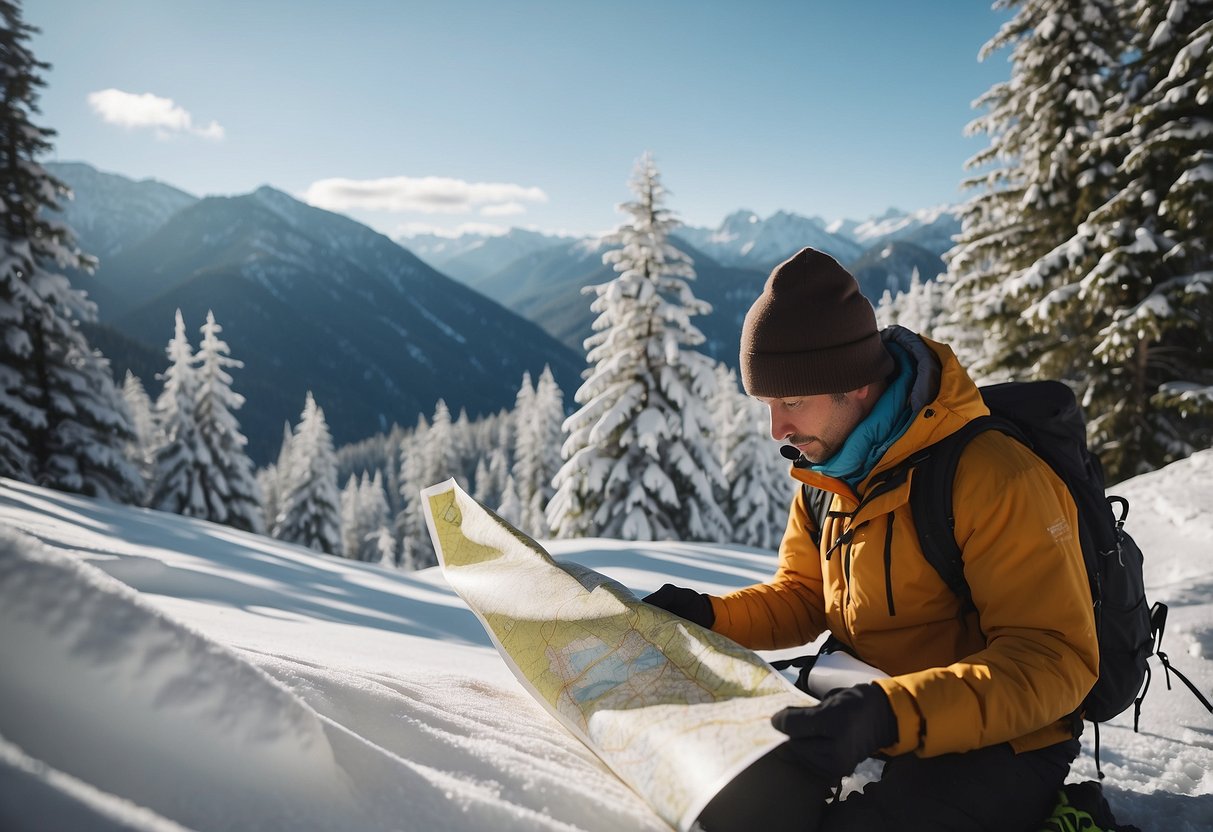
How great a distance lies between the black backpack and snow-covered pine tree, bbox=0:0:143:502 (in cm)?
1670

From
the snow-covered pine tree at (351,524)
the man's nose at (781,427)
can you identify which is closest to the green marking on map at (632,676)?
the man's nose at (781,427)

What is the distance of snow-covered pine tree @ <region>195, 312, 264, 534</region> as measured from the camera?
23.4 meters

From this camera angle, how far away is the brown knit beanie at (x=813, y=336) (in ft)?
7.28

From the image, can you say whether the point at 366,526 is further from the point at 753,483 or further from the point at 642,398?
the point at 642,398

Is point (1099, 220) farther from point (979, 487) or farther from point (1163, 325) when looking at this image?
point (979, 487)

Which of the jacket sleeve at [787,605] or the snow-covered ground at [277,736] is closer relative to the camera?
the snow-covered ground at [277,736]

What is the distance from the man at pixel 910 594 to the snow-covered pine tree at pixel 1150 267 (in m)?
10.4

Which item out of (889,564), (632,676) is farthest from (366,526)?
(889,564)

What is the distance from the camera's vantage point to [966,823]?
1.76m

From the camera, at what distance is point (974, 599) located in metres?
1.94

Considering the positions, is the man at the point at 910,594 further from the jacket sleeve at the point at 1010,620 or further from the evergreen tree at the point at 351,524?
the evergreen tree at the point at 351,524

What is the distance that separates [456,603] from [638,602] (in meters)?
4.34

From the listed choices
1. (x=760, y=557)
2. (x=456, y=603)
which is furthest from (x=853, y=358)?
(x=760, y=557)

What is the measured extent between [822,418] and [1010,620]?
816mm
